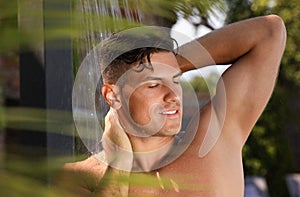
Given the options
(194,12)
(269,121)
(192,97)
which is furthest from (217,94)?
(269,121)

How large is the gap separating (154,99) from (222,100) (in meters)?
0.34

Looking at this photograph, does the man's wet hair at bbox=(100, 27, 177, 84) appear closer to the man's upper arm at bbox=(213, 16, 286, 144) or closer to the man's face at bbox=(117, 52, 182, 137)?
the man's face at bbox=(117, 52, 182, 137)

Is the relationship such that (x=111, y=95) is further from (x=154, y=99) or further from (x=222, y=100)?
(x=222, y=100)

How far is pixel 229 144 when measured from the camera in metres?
1.62

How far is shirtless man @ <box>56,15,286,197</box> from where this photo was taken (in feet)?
4.57

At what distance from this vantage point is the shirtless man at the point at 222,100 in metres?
1.39

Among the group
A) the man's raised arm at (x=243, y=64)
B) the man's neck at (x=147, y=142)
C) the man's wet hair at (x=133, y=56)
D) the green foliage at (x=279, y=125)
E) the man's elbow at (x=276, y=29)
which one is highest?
the man's wet hair at (x=133, y=56)

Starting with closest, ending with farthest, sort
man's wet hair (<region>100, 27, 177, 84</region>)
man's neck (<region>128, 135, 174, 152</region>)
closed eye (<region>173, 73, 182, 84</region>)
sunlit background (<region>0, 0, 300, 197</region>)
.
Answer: sunlit background (<region>0, 0, 300, 197</region>)
man's wet hair (<region>100, 27, 177, 84</region>)
closed eye (<region>173, 73, 182, 84</region>)
man's neck (<region>128, 135, 174, 152</region>)

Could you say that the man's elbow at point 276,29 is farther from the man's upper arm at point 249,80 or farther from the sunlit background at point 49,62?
the sunlit background at point 49,62

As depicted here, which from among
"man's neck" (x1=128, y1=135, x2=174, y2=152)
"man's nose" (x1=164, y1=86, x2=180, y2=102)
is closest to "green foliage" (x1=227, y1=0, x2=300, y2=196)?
"man's neck" (x1=128, y1=135, x2=174, y2=152)

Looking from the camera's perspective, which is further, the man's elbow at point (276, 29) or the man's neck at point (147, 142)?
the man's elbow at point (276, 29)

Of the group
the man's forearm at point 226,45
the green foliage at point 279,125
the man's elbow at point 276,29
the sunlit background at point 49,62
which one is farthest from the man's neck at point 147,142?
the green foliage at point 279,125

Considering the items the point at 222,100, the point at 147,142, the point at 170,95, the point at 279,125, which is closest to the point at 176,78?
the point at 170,95

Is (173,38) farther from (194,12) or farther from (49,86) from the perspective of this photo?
(194,12)
